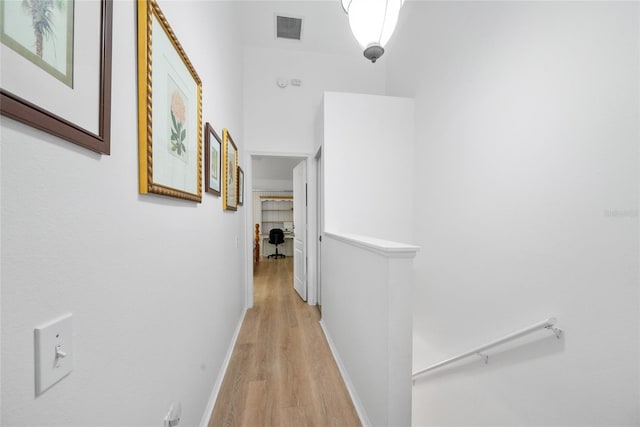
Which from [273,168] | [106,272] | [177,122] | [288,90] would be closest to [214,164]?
[177,122]

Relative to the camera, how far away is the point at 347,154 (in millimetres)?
2713

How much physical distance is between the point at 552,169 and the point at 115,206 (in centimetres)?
209

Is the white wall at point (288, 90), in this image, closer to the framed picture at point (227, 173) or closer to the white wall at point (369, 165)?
the white wall at point (369, 165)

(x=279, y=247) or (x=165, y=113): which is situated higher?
(x=165, y=113)

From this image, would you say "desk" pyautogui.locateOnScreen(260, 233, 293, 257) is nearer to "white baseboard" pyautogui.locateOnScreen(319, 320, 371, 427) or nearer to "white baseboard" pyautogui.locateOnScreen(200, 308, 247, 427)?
"white baseboard" pyautogui.locateOnScreen(200, 308, 247, 427)

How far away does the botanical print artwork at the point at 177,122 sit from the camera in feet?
3.26

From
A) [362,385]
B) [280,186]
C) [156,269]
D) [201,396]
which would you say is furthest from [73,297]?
[280,186]

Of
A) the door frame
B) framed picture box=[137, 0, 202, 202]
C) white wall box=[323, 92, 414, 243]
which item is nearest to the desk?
the door frame

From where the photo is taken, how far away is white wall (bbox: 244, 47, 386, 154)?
3.34 meters

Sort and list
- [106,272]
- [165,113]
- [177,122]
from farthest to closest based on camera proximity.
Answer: [177,122], [165,113], [106,272]

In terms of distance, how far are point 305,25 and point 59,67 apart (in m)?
3.20

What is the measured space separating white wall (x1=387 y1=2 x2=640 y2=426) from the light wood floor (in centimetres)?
112

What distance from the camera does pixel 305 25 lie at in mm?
2971

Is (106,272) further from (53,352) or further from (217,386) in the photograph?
(217,386)
